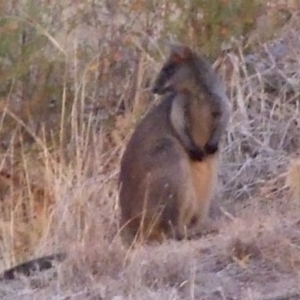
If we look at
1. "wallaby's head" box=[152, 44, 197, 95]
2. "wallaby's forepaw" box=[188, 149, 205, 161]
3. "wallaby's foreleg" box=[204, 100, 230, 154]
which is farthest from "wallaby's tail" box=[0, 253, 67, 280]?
"wallaby's head" box=[152, 44, 197, 95]

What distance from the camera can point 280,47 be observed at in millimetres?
9141

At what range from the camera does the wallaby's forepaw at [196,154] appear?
6.93 metres

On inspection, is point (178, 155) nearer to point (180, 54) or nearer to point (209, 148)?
point (209, 148)

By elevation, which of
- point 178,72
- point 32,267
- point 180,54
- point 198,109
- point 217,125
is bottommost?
point 32,267

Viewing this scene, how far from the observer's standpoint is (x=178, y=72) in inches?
275

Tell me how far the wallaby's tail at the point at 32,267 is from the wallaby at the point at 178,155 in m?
0.91

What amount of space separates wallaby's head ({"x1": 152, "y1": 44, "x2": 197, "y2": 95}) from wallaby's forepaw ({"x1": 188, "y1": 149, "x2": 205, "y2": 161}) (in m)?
0.41

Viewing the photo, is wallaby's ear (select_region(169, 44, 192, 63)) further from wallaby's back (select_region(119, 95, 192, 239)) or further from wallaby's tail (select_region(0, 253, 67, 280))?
wallaby's tail (select_region(0, 253, 67, 280))

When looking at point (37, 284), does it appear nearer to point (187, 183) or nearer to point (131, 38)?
point (187, 183)

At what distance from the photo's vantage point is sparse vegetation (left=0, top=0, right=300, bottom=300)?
711cm

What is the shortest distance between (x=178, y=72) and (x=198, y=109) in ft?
0.92

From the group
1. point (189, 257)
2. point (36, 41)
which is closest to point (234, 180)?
point (36, 41)

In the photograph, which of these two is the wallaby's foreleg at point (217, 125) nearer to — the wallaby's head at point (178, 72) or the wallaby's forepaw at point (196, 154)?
the wallaby's forepaw at point (196, 154)

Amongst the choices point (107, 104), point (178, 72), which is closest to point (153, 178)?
point (178, 72)
